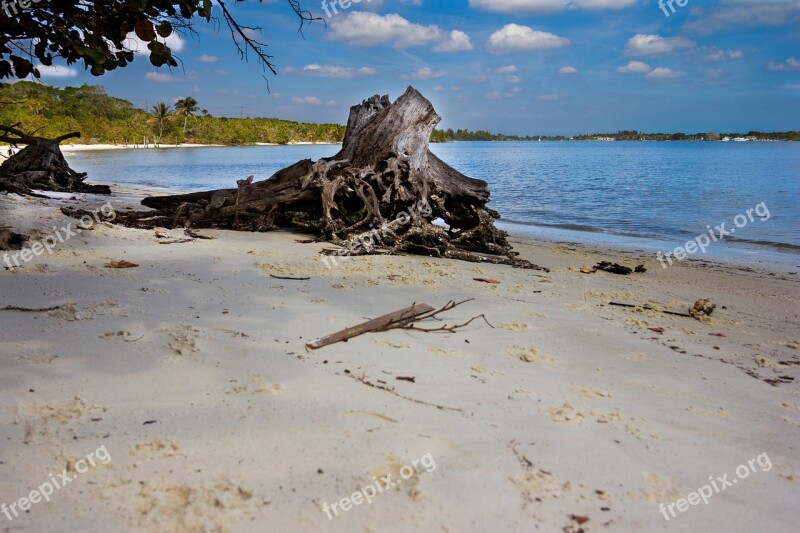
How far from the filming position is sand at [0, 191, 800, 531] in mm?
1789

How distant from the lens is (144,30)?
2516 millimetres

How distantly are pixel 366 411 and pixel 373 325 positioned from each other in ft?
3.77

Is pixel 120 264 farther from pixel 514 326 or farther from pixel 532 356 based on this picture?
pixel 532 356

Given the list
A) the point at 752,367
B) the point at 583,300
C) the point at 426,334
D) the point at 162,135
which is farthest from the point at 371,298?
the point at 162,135

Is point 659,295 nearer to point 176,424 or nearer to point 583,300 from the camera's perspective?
point 583,300

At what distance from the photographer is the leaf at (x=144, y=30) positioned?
250 cm

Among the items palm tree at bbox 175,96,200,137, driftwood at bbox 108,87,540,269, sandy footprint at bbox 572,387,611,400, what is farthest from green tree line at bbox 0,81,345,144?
sandy footprint at bbox 572,387,611,400

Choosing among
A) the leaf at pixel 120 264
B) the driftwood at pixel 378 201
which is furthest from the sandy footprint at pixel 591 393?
the driftwood at pixel 378 201

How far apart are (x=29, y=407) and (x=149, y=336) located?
34.5 inches

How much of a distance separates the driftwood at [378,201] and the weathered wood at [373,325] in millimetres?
3137

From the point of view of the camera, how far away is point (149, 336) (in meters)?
3.03

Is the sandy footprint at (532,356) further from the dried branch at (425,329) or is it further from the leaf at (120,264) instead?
the leaf at (120,264)

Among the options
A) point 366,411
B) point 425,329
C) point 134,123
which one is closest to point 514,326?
point 425,329

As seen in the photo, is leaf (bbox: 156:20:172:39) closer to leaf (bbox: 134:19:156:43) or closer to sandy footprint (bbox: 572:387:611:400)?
leaf (bbox: 134:19:156:43)
